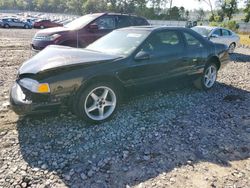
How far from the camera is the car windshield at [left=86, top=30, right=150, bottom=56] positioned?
4.83 metres

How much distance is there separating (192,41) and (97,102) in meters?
2.82

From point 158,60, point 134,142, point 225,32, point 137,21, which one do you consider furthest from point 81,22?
point 225,32

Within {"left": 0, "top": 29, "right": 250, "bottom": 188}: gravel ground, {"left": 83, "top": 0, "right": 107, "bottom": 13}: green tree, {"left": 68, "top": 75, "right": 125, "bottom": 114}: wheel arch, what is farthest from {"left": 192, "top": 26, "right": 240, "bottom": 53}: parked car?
{"left": 83, "top": 0, "right": 107, "bottom": 13}: green tree

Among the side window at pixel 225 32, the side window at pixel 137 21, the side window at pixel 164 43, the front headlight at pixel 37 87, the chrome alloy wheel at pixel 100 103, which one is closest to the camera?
the front headlight at pixel 37 87

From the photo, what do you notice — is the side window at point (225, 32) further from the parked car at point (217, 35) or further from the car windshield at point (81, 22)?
the car windshield at point (81, 22)

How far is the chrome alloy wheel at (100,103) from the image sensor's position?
432 cm

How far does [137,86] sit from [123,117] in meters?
0.60

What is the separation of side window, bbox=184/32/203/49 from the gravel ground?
134 centimetres

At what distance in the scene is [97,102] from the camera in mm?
4379

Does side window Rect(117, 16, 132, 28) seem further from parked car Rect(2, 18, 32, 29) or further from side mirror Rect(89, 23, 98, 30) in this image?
parked car Rect(2, 18, 32, 29)

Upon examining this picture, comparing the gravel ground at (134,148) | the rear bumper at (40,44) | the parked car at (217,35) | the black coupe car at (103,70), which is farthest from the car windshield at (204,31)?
the gravel ground at (134,148)

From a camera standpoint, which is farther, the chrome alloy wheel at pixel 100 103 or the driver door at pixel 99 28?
the driver door at pixel 99 28

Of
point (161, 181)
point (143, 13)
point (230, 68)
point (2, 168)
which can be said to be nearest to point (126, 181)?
point (161, 181)

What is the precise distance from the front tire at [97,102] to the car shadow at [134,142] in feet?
0.53
